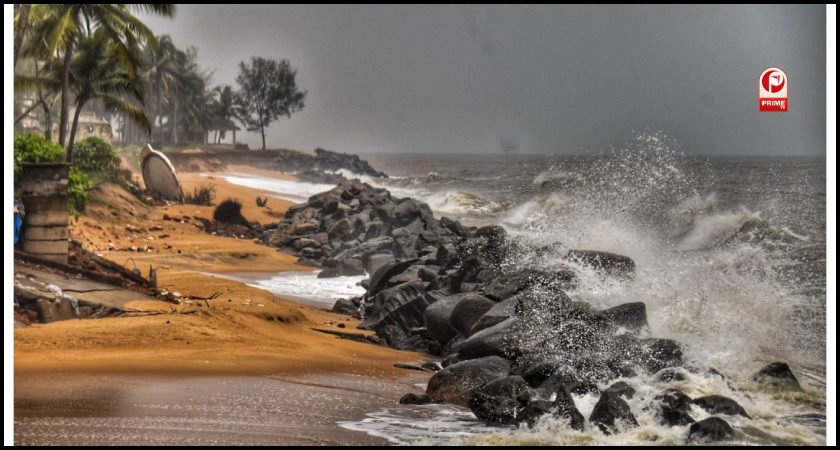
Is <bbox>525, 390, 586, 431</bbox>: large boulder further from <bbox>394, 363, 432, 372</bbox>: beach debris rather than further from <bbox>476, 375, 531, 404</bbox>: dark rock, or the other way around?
Answer: <bbox>394, 363, 432, 372</bbox>: beach debris

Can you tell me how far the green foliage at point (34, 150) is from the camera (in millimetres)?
9094

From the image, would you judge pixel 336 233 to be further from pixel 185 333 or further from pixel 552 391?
pixel 552 391

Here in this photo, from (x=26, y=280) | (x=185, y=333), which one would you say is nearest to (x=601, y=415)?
(x=185, y=333)

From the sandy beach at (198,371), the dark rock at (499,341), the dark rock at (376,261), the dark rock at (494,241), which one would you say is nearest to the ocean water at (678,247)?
the dark rock at (494,241)

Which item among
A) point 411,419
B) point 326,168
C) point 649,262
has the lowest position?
point 411,419

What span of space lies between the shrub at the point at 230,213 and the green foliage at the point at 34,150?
4.05 metres

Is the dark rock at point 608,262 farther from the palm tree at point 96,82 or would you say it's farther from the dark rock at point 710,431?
the palm tree at point 96,82

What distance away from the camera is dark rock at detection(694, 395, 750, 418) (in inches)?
259

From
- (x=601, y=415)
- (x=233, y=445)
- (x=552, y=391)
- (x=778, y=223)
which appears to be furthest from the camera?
(x=778, y=223)

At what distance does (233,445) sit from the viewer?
19.4ft

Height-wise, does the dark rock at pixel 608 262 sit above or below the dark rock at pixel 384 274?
above

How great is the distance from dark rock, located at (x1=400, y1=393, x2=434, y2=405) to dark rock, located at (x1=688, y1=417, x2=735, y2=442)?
6.60ft

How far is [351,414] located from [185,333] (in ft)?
7.85

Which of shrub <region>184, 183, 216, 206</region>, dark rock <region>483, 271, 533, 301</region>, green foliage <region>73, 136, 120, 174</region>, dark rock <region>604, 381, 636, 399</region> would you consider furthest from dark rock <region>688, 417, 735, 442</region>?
green foliage <region>73, 136, 120, 174</region>
